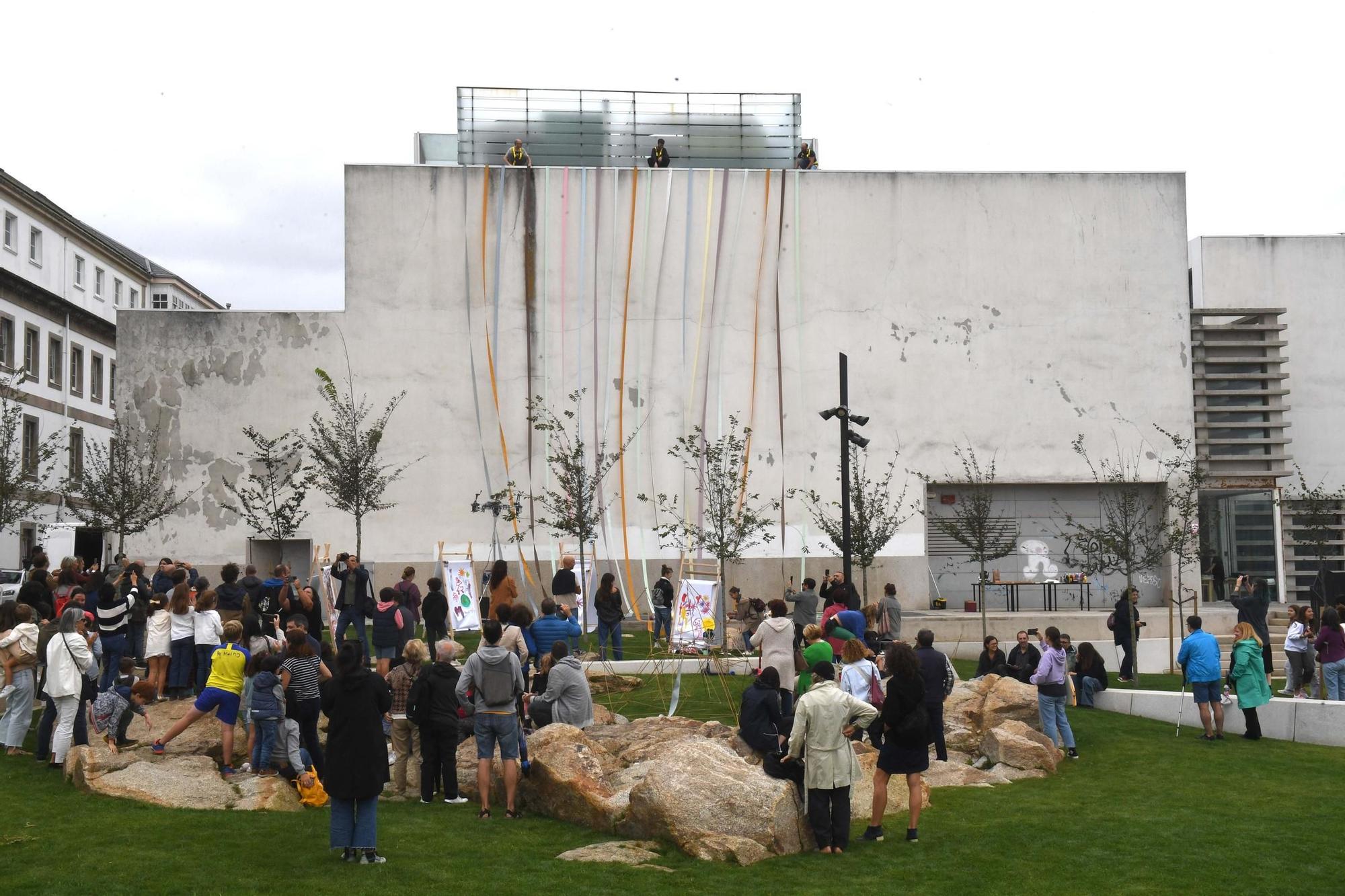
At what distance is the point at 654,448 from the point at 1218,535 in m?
15.7

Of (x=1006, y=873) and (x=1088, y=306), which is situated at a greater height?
(x=1088, y=306)

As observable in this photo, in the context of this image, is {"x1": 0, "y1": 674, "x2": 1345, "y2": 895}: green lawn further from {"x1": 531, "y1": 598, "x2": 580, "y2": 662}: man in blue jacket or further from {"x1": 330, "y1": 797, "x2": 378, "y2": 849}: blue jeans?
{"x1": 531, "y1": 598, "x2": 580, "y2": 662}: man in blue jacket

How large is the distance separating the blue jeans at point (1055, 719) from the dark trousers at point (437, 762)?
7.43 meters

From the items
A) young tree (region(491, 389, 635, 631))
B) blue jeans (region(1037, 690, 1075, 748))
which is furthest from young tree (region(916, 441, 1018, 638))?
blue jeans (region(1037, 690, 1075, 748))

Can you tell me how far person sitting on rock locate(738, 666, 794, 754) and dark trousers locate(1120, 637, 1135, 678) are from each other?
11636 mm

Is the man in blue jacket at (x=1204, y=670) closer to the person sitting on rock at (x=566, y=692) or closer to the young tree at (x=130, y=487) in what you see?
the person sitting on rock at (x=566, y=692)

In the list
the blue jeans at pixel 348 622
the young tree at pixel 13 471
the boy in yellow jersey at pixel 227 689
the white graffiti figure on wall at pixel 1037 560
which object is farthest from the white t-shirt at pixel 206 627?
the white graffiti figure on wall at pixel 1037 560

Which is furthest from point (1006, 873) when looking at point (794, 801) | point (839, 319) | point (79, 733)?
point (839, 319)

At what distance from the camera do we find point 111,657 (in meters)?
15.6

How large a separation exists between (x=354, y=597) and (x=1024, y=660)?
32.7 feet

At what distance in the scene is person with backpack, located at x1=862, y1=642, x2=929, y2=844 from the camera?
10945 mm

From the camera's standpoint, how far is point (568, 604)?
21.3m

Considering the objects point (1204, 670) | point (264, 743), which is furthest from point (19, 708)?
point (1204, 670)

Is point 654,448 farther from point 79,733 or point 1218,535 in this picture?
point 79,733
